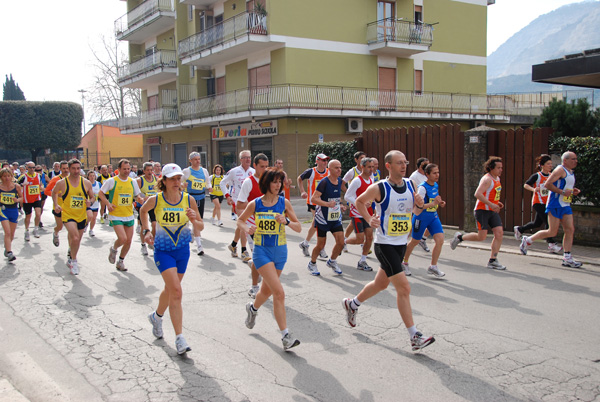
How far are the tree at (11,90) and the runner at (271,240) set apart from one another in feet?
245

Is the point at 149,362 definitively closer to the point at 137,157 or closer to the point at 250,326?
the point at 250,326

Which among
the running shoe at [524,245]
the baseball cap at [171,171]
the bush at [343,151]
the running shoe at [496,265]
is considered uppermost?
the bush at [343,151]

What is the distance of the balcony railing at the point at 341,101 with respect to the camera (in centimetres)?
2575

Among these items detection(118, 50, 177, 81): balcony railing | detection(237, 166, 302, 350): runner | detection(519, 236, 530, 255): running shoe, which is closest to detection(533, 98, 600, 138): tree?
detection(519, 236, 530, 255): running shoe

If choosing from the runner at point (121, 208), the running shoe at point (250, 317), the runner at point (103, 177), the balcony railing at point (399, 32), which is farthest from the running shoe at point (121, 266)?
the balcony railing at point (399, 32)

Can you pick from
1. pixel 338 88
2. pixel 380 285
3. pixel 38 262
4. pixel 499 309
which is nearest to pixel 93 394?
pixel 380 285

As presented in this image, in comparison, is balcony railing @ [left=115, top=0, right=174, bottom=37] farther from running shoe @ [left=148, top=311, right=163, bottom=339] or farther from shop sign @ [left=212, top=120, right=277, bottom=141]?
running shoe @ [left=148, top=311, right=163, bottom=339]

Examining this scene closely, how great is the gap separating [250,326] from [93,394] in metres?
1.74

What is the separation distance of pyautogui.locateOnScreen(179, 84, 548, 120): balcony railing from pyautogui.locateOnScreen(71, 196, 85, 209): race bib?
55.9ft

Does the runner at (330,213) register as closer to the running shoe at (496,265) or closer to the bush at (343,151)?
Result: the running shoe at (496,265)

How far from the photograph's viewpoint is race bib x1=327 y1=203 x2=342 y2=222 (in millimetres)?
8484

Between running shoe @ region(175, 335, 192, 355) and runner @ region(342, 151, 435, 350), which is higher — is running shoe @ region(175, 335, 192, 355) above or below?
below

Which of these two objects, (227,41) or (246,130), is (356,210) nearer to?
(227,41)

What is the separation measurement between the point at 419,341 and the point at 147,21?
35.0 m
